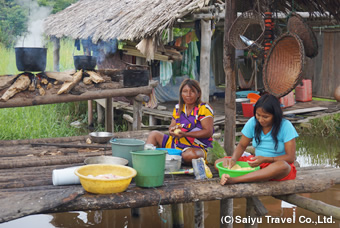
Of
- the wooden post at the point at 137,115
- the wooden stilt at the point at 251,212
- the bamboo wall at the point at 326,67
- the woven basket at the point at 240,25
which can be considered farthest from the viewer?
the bamboo wall at the point at 326,67

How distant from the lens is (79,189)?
126 inches

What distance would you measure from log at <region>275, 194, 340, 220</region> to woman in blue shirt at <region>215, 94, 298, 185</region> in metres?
0.19

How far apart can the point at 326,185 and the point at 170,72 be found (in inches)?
228

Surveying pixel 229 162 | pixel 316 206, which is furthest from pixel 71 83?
pixel 316 206

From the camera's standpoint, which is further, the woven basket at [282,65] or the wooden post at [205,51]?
the wooden post at [205,51]

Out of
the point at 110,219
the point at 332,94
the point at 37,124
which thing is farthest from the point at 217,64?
the point at 110,219

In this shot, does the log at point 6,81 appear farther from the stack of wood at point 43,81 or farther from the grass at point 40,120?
the grass at point 40,120

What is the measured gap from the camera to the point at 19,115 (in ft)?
32.0

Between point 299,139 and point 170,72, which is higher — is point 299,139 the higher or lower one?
the lower one

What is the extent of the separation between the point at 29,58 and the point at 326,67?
846 centimetres

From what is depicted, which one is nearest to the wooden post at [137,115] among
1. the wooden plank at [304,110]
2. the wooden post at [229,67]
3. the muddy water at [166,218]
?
the muddy water at [166,218]

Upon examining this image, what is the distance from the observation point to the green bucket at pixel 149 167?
3.24 meters

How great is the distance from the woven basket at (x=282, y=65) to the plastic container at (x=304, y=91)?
23.2 feet

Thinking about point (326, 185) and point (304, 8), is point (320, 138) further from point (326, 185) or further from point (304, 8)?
point (326, 185)
